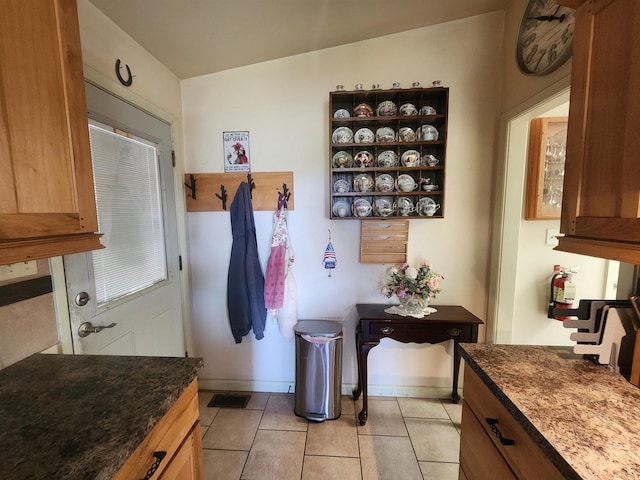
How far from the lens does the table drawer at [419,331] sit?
1.82 meters

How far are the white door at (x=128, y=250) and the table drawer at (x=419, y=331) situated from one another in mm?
1432

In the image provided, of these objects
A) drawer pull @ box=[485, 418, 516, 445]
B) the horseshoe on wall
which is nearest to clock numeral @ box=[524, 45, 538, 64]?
drawer pull @ box=[485, 418, 516, 445]

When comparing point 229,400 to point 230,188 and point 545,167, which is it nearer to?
point 230,188

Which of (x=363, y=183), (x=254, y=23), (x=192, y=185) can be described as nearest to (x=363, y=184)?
(x=363, y=183)

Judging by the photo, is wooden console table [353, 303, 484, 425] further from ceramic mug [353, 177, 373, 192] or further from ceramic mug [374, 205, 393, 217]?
ceramic mug [353, 177, 373, 192]

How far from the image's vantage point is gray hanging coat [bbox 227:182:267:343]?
202 centimetres

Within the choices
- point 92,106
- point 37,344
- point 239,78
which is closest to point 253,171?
point 239,78

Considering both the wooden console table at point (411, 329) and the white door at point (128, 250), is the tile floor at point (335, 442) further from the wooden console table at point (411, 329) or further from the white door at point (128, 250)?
the white door at point (128, 250)

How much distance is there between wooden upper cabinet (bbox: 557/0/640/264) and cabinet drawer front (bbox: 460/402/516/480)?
0.71 m

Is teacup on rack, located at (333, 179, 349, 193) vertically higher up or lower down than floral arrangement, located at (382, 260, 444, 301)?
higher up

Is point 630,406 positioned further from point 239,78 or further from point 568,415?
point 239,78

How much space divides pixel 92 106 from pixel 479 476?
2.28 metres

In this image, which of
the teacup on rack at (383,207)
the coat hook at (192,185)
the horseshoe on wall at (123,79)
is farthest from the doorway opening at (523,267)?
the horseshoe on wall at (123,79)

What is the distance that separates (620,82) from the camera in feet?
2.50
